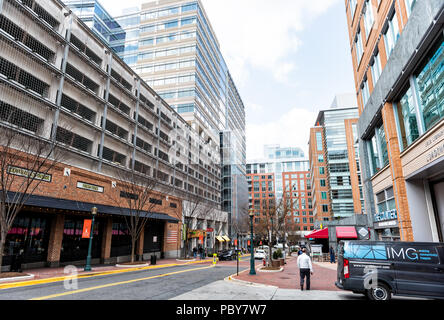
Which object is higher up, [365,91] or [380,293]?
[365,91]

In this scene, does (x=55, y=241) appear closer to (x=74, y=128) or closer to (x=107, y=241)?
(x=107, y=241)

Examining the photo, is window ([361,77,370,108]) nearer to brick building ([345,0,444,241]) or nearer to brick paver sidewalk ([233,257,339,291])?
brick building ([345,0,444,241])

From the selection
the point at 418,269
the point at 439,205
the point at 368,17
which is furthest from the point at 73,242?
the point at 368,17

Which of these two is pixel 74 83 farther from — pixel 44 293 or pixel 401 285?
pixel 401 285

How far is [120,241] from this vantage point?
29.5m

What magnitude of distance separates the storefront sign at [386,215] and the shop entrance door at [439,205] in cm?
239

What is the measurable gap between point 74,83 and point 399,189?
88.0 feet

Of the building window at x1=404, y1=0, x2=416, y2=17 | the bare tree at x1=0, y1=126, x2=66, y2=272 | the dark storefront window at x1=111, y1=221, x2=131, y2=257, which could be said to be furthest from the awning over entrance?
the building window at x1=404, y1=0, x2=416, y2=17

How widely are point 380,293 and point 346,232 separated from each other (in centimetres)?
2598

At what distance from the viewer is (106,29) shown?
78000 millimetres

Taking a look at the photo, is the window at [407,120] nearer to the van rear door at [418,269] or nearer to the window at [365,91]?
the window at [365,91]

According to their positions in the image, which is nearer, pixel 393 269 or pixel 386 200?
pixel 393 269

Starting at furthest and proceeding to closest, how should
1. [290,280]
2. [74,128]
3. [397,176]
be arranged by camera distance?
[74,128]
[397,176]
[290,280]
